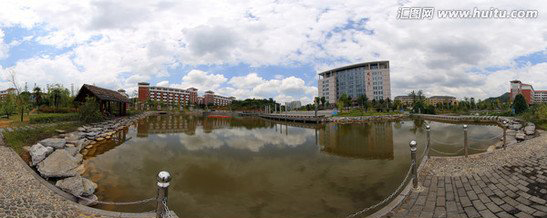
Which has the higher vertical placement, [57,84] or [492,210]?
[57,84]

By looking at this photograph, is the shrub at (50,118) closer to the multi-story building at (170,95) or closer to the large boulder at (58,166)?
the large boulder at (58,166)

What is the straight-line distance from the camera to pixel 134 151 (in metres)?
12.3

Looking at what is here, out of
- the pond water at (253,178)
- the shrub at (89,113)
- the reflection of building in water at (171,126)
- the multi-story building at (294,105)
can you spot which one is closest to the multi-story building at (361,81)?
the multi-story building at (294,105)

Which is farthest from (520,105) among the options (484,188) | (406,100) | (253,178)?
(406,100)

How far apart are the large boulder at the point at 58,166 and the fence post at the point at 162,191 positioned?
572 cm

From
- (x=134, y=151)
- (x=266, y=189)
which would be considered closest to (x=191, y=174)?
(x=266, y=189)

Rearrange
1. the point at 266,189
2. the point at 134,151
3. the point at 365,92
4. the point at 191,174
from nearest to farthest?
1. the point at 266,189
2. the point at 191,174
3. the point at 134,151
4. the point at 365,92

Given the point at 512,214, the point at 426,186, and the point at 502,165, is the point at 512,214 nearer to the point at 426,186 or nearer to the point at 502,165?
the point at 426,186

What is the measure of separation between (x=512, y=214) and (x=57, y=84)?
42.2 m

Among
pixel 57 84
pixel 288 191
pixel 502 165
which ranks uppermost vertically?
pixel 57 84

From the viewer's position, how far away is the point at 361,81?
79.7m

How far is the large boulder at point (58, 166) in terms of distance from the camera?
23.4 feet

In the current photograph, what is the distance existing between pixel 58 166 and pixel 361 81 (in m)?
81.9

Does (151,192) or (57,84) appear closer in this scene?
(151,192)
